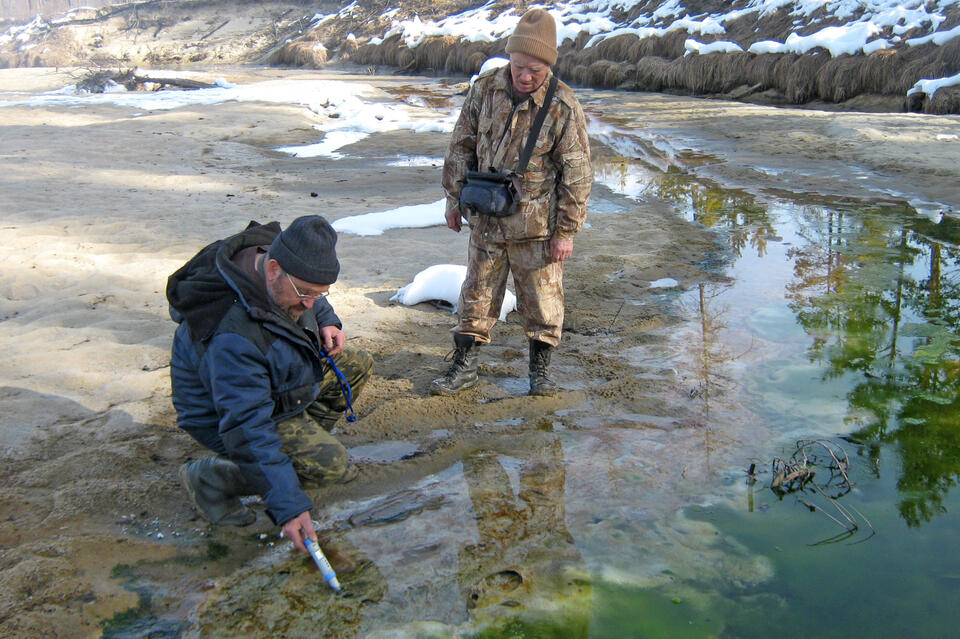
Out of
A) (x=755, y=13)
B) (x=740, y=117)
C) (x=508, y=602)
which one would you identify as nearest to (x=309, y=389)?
(x=508, y=602)

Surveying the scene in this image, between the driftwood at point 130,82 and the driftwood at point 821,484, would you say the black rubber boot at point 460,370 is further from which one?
the driftwood at point 130,82

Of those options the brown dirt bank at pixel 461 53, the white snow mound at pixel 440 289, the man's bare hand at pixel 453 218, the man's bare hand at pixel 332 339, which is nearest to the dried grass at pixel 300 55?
the brown dirt bank at pixel 461 53

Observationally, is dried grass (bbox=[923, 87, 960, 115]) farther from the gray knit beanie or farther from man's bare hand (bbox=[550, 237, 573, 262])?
the gray knit beanie

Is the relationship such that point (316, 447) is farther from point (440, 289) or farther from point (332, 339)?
point (440, 289)

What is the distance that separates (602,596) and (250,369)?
1.44 metres

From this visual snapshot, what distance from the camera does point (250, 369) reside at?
255cm

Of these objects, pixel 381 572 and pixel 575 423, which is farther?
pixel 575 423

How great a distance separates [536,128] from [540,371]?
1.28 metres

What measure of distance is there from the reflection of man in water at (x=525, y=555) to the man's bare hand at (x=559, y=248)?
98 cm

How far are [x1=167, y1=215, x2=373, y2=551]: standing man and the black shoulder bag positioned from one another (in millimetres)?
1086

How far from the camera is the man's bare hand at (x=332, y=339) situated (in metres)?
3.27

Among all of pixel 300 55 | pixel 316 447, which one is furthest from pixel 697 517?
pixel 300 55

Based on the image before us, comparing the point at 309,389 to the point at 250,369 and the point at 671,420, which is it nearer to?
the point at 250,369

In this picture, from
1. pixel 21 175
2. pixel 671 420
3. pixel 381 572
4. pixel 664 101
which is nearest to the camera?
pixel 381 572
